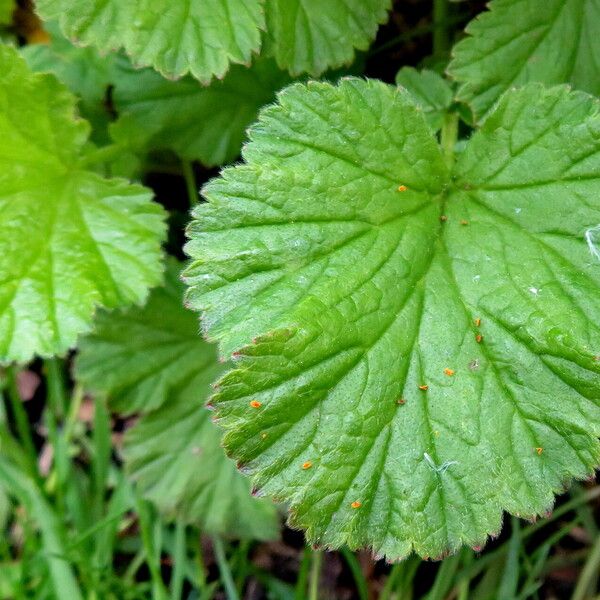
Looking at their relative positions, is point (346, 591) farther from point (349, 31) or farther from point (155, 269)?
point (349, 31)

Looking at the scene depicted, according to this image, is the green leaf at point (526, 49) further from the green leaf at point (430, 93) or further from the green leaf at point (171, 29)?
the green leaf at point (171, 29)

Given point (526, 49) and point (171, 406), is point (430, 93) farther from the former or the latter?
point (171, 406)

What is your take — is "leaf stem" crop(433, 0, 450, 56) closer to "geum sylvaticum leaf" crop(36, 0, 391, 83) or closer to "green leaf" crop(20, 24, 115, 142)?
"geum sylvaticum leaf" crop(36, 0, 391, 83)

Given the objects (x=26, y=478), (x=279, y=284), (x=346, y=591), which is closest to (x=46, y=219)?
(x=279, y=284)

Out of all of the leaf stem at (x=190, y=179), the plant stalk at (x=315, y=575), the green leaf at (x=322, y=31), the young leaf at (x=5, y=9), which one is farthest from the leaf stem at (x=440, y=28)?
the plant stalk at (x=315, y=575)

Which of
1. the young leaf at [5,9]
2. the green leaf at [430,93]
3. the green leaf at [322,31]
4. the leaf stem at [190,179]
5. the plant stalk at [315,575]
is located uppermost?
the green leaf at [322,31]

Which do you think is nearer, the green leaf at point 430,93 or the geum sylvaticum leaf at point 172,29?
the geum sylvaticum leaf at point 172,29

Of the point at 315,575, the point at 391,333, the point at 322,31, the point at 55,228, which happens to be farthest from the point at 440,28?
the point at 315,575
